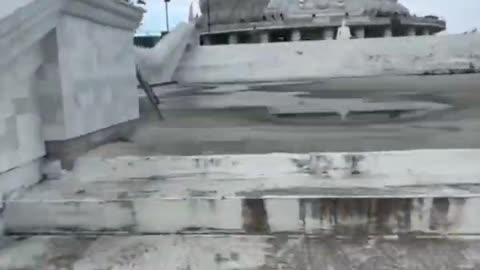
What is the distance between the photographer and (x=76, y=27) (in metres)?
2.88

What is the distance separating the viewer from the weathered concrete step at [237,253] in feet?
6.53

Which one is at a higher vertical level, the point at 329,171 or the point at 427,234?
the point at 329,171

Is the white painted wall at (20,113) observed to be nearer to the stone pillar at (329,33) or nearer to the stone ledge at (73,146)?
the stone ledge at (73,146)

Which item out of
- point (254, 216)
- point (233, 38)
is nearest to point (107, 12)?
point (254, 216)

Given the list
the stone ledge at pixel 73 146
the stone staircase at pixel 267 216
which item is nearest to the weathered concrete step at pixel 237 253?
the stone staircase at pixel 267 216

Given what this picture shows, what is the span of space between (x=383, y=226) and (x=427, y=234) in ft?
0.67

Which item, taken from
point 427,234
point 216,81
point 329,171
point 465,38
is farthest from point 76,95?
point 465,38

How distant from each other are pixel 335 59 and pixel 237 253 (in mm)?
11364

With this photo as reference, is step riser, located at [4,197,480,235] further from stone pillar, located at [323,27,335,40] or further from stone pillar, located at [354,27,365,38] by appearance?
stone pillar, located at [354,27,365,38]

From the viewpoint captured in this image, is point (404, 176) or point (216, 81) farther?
point (216, 81)

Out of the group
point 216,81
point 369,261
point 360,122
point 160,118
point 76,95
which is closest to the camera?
point 369,261

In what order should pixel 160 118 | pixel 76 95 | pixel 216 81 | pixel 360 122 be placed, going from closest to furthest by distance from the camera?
1. pixel 76 95
2. pixel 360 122
3. pixel 160 118
4. pixel 216 81

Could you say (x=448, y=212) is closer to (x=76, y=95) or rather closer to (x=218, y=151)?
(x=218, y=151)

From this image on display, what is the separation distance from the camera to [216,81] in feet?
41.2
